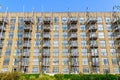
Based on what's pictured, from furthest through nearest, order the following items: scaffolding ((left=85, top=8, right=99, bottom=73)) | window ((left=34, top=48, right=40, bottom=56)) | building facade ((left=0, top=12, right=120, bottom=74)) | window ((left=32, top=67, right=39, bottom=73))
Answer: window ((left=34, top=48, right=40, bottom=56)) < building facade ((left=0, top=12, right=120, bottom=74)) < scaffolding ((left=85, top=8, right=99, bottom=73)) < window ((left=32, top=67, right=39, bottom=73))

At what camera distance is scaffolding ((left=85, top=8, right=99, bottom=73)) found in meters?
66.5

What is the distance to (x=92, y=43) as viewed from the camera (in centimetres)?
6969

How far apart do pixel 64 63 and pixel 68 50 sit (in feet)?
15.5

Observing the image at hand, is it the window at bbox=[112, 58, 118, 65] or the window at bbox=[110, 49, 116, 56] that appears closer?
the window at bbox=[112, 58, 118, 65]

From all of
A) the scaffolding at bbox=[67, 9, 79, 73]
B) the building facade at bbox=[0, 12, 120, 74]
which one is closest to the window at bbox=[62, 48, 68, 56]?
the building facade at bbox=[0, 12, 120, 74]

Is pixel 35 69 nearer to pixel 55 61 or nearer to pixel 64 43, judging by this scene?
pixel 55 61

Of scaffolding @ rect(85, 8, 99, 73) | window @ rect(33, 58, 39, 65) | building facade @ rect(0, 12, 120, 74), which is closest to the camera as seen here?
scaffolding @ rect(85, 8, 99, 73)

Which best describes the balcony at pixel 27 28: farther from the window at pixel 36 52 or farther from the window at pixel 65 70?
the window at pixel 65 70

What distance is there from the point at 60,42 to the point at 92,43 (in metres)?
10.6

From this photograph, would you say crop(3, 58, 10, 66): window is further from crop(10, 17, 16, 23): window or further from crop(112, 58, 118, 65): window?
crop(112, 58, 118, 65): window

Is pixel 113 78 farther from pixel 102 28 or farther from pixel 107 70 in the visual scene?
pixel 102 28

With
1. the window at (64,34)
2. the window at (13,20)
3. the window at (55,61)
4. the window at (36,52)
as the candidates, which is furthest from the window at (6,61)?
the window at (64,34)

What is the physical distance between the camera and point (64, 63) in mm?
67625

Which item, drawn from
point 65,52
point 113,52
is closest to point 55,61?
point 65,52
